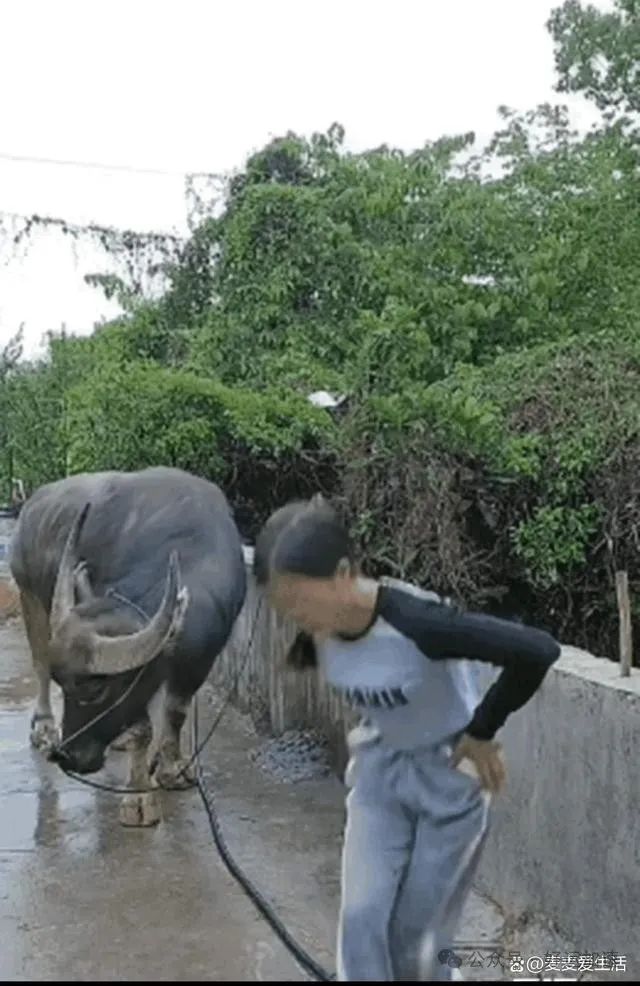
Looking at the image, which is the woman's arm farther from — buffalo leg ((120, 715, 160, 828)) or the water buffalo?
buffalo leg ((120, 715, 160, 828))

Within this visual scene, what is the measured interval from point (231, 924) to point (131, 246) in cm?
948

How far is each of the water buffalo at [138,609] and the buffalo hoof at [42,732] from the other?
2.72 ft

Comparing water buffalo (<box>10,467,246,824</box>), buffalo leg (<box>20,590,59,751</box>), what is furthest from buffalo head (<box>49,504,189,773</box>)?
buffalo leg (<box>20,590,59,751</box>)

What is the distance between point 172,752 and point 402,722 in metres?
3.97

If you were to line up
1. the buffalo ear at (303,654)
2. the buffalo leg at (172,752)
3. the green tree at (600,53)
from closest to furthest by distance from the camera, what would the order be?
the buffalo ear at (303,654), the buffalo leg at (172,752), the green tree at (600,53)

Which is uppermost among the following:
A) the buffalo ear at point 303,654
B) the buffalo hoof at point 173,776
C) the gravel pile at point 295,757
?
the buffalo ear at point 303,654

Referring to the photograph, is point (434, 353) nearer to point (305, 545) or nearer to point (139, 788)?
point (139, 788)

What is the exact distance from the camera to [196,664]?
249 inches

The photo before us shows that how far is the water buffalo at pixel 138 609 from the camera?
591 centimetres

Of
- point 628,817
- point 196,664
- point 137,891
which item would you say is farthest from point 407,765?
point 196,664

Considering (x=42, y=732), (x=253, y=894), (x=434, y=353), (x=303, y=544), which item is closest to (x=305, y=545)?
(x=303, y=544)

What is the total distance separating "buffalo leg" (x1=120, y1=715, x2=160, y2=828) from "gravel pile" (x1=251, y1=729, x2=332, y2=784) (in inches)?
31.6

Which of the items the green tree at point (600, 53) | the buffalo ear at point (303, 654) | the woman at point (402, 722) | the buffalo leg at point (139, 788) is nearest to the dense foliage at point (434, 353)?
the green tree at point (600, 53)

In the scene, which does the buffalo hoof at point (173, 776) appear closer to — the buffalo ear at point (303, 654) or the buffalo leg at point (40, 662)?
the buffalo leg at point (40, 662)
